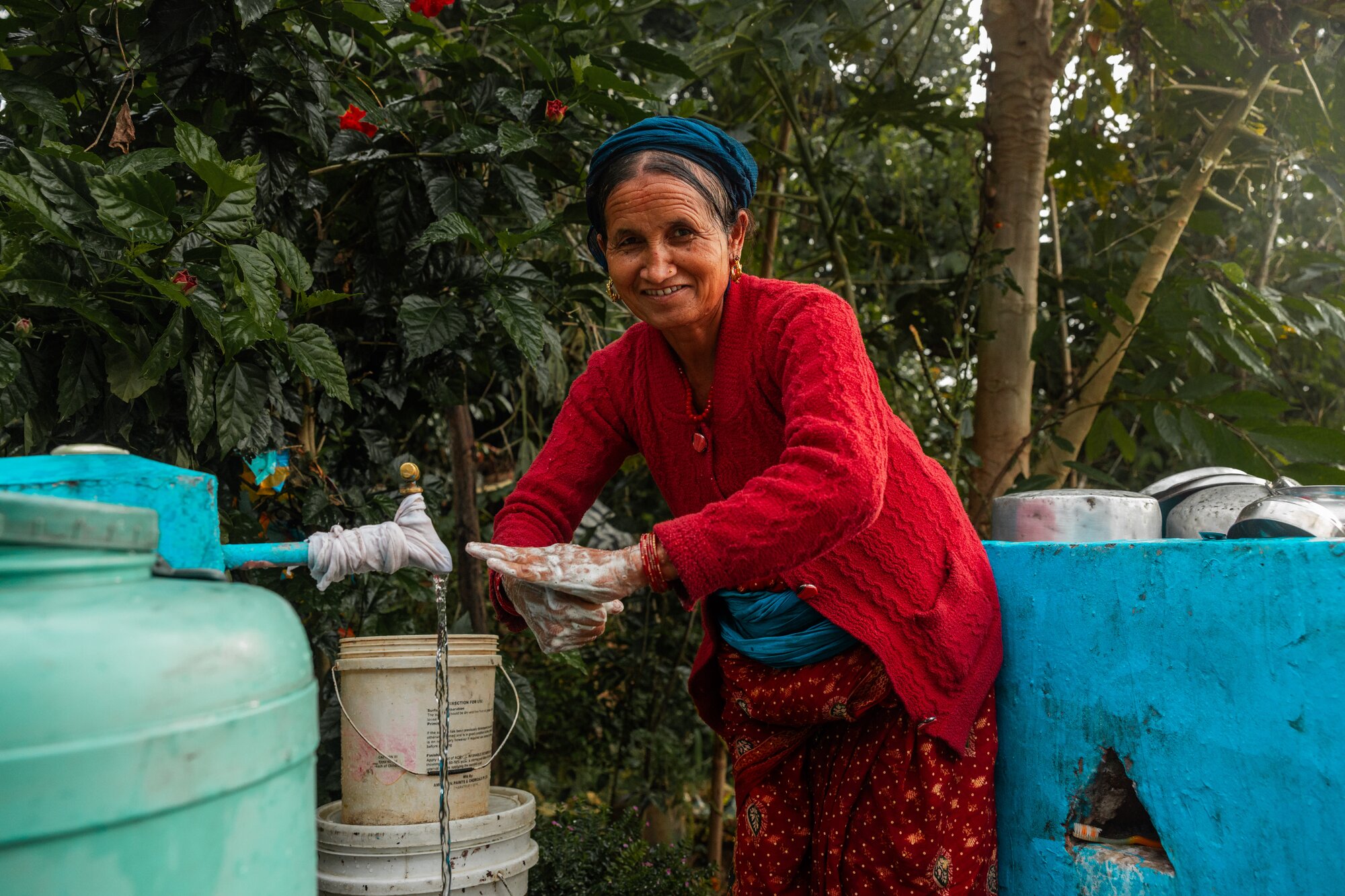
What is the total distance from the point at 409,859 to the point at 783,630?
1102mm

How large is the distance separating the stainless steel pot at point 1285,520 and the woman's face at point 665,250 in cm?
90

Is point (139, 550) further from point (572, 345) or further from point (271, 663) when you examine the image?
point (572, 345)

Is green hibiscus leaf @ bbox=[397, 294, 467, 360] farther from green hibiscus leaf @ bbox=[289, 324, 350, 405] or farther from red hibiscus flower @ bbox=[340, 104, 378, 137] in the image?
red hibiscus flower @ bbox=[340, 104, 378, 137]

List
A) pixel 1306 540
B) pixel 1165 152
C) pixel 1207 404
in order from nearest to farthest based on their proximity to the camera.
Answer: pixel 1306 540 → pixel 1207 404 → pixel 1165 152

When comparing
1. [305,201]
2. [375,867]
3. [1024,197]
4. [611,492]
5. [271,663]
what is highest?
[1024,197]

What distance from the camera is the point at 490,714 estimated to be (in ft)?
7.82

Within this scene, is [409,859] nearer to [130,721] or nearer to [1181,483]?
[130,721]

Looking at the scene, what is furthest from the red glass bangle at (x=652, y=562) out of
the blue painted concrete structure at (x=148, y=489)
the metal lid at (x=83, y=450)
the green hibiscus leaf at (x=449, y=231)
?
the green hibiscus leaf at (x=449, y=231)

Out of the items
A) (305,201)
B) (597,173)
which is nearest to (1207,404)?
(597,173)

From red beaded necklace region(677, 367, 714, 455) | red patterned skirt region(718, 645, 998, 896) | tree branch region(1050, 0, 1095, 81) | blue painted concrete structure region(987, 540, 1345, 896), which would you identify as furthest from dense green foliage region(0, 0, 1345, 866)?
blue painted concrete structure region(987, 540, 1345, 896)

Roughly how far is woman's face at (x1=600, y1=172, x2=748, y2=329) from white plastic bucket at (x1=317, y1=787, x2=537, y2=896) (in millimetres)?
1258

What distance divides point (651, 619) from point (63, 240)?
244cm

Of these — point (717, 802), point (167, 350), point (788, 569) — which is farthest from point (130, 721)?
point (717, 802)

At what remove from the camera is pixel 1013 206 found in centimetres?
327
